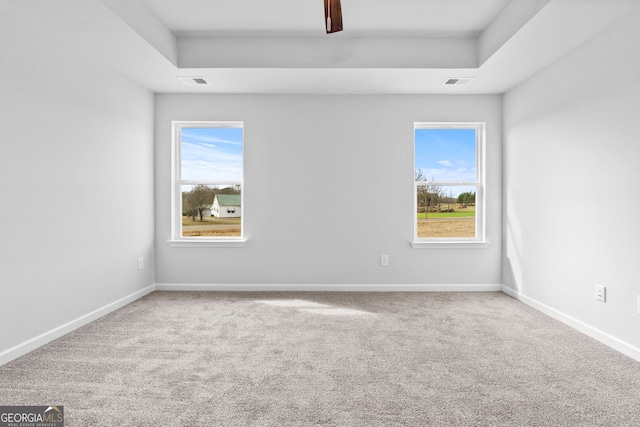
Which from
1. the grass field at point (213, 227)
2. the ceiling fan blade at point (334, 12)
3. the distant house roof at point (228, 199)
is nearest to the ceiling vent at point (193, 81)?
the distant house roof at point (228, 199)

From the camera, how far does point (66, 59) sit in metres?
2.91

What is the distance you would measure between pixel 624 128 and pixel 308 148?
2967 mm

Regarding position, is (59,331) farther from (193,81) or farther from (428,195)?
(428,195)

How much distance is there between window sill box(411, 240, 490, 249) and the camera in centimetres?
436

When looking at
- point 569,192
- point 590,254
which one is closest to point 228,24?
point 569,192

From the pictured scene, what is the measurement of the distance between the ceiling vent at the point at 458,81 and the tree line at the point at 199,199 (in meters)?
2.85

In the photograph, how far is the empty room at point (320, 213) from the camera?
2090 millimetres

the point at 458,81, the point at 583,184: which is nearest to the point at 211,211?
the point at 458,81

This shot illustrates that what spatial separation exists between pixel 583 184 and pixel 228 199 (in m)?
3.73

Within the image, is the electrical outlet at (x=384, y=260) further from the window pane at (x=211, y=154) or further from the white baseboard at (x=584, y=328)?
the window pane at (x=211, y=154)
